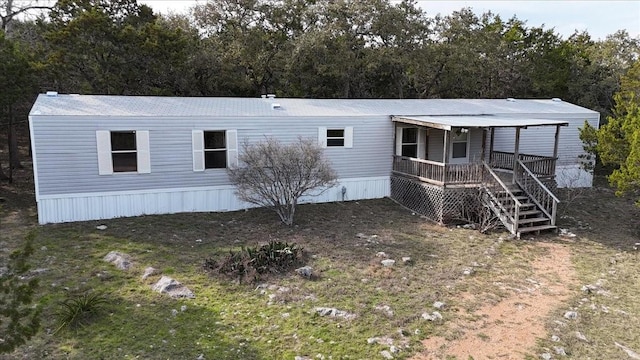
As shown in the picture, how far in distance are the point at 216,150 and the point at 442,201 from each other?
6.63m

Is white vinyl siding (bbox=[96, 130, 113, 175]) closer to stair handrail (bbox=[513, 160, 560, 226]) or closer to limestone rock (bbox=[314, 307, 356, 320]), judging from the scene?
limestone rock (bbox=[314, 307, 356, 320])

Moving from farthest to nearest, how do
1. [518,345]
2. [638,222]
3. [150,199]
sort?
[638,222]
[150,199]
[518,345]

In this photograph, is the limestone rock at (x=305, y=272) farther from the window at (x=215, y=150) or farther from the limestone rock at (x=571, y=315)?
the window at (x=215, y=150)

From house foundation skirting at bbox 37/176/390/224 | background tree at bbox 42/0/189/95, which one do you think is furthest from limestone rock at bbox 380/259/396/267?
background tree at bbox 42/0/189/95

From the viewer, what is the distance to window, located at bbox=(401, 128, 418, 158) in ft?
52.5

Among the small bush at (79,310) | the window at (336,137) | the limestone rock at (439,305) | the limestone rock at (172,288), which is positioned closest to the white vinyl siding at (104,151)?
the limestone rock at (172,288)

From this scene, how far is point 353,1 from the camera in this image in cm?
2303

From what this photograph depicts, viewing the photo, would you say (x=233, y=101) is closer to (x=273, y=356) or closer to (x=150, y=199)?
(x=150, y=199)

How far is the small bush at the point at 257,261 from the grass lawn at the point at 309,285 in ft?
0.86

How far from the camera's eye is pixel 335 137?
48.1 ft

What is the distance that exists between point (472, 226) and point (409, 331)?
6.69 m

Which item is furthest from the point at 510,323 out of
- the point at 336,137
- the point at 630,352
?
the point at 336,137

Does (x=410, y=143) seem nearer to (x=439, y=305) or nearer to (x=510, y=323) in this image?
(x=439, y=305)

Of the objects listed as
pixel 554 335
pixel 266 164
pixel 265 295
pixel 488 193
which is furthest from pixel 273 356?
pixel 488 193
